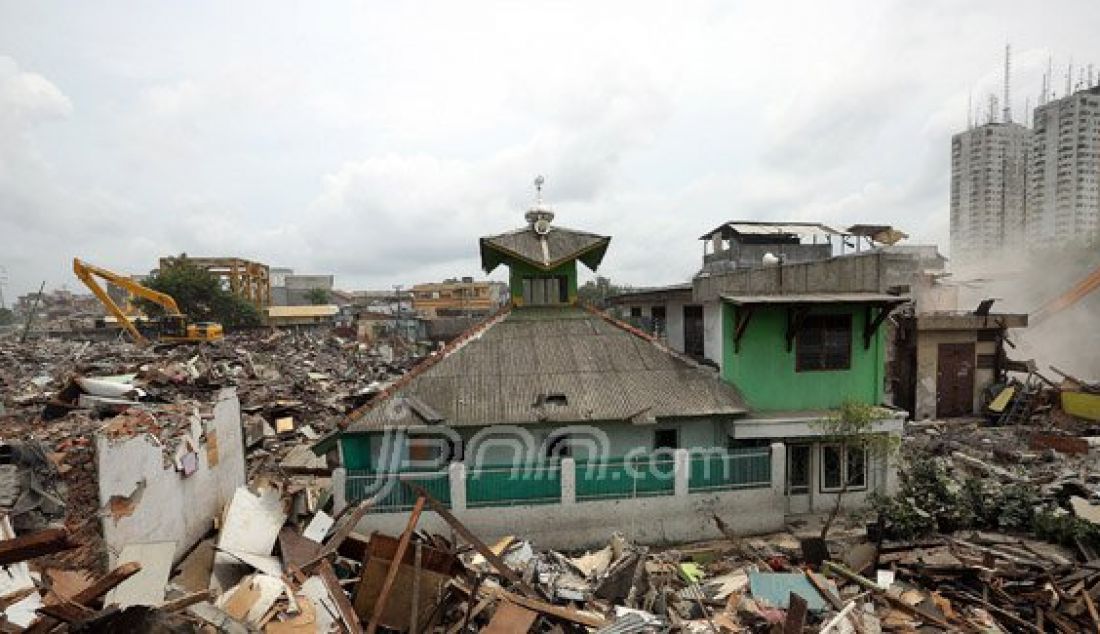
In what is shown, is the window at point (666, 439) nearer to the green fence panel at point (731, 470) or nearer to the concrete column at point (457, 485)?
the green fence panel at point (731, 470)

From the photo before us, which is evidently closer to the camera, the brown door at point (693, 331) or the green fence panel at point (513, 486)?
the green fence panel at point (513, 486)

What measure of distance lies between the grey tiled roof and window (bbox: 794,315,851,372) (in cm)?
661

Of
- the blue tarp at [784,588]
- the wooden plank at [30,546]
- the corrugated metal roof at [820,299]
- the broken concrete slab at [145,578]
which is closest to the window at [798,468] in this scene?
the corrugated metal roof at [820,299]

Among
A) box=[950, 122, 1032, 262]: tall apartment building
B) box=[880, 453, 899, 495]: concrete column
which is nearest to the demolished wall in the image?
box=[880, 453, 899, 495]: concrete column

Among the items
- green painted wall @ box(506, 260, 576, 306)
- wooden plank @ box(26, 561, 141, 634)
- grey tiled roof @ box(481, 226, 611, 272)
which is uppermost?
grey tiled roof @ box(481, 226, 611, 272)

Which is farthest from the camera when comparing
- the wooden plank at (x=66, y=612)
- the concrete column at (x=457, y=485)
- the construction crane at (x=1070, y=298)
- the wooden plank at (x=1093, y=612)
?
the construction crane at (x=1070, y=298)

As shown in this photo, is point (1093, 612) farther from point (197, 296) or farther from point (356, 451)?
point (197, 296)

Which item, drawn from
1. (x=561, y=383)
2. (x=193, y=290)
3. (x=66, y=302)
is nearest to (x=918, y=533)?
(x=561, y=383)

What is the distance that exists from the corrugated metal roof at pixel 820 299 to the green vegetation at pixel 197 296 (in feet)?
167

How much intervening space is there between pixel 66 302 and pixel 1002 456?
14081 cm

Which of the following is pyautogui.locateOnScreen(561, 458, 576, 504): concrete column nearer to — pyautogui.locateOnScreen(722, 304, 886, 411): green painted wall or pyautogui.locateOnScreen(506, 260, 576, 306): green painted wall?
pyautogui.locateOnScreen(722, 304, 886, 411): green painted wall

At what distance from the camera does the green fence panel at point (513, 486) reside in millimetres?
11586

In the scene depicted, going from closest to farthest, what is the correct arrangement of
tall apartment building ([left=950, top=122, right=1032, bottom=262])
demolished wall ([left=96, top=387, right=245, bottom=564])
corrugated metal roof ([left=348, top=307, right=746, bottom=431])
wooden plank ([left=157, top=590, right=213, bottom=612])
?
wooden plank ([left=157, top=590, right=213, bottom=612]) → demolished wall ([left=96, top=387, right=245, bottom=564]) → corrugated metal roof ([left=348, top=307, right=746, bottom=431]) → tall apartment building ([left=950, top=122, right=1032, bottom=262])

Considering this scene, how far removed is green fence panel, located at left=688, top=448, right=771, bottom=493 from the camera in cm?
1205
